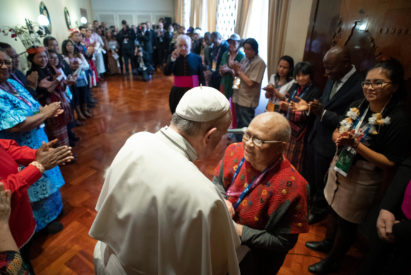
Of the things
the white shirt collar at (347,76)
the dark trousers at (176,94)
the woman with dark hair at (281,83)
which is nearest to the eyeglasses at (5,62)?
the dark trousers at (176,94)

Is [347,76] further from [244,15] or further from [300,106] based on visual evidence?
[244,15]

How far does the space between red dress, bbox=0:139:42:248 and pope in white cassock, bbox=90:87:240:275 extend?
2.19ft

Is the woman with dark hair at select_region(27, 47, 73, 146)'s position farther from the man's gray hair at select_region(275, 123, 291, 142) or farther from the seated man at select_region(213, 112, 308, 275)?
the man's gray hair at select_region(275, 123, 291, 142)

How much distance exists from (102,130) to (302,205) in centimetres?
419

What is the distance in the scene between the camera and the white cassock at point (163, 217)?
0.79 metres

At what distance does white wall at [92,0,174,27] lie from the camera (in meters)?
13.0

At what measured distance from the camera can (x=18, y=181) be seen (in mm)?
1285

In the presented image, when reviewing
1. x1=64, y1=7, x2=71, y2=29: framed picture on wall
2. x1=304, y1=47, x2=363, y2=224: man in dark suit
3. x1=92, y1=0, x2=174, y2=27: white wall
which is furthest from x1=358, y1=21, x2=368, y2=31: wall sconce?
x1=92, y1=0, x2=174, y2=27: white wall

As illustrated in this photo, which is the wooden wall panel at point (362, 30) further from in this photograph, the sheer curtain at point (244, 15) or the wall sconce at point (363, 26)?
the sheer curtain at point (244, 15)

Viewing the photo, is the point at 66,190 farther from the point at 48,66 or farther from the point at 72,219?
the point at 48,66

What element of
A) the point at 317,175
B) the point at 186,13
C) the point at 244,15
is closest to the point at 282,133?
the point at 317,175

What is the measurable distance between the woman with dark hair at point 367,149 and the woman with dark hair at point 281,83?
3.34 ft

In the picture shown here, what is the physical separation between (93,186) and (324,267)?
2732 millimetres

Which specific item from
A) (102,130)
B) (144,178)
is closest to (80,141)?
(102,130)
